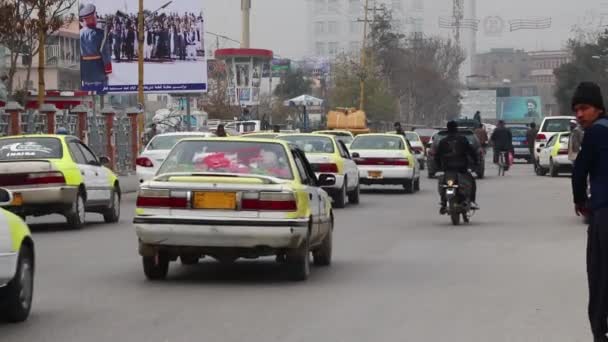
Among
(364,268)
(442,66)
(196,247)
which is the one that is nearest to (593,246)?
(196,247)

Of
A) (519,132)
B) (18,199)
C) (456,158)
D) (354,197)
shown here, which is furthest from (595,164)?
(519,132)

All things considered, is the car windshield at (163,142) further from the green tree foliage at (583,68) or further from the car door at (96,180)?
the green tree foliage at (583,68)

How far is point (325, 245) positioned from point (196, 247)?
2497 mm

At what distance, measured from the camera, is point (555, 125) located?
5059 cm

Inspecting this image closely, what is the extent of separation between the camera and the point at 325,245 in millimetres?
15422

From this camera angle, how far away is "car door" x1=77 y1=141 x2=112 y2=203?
21812mm

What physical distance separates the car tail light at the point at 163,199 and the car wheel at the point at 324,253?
256 centimetres

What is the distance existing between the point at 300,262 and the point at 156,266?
1.46 metres

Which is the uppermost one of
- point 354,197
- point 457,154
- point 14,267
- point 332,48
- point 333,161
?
point 332,48

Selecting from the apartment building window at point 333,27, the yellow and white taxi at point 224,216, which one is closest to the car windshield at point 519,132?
the apartment building window at point 333,27

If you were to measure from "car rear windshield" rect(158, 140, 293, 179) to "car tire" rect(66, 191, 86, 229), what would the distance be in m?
7.08

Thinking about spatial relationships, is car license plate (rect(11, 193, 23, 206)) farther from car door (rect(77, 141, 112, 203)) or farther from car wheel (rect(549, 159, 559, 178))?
car wheel (rect(549, 159, 559, 178))

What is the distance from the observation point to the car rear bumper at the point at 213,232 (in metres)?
13.1

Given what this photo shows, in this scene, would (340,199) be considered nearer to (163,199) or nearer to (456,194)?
(456,194)
